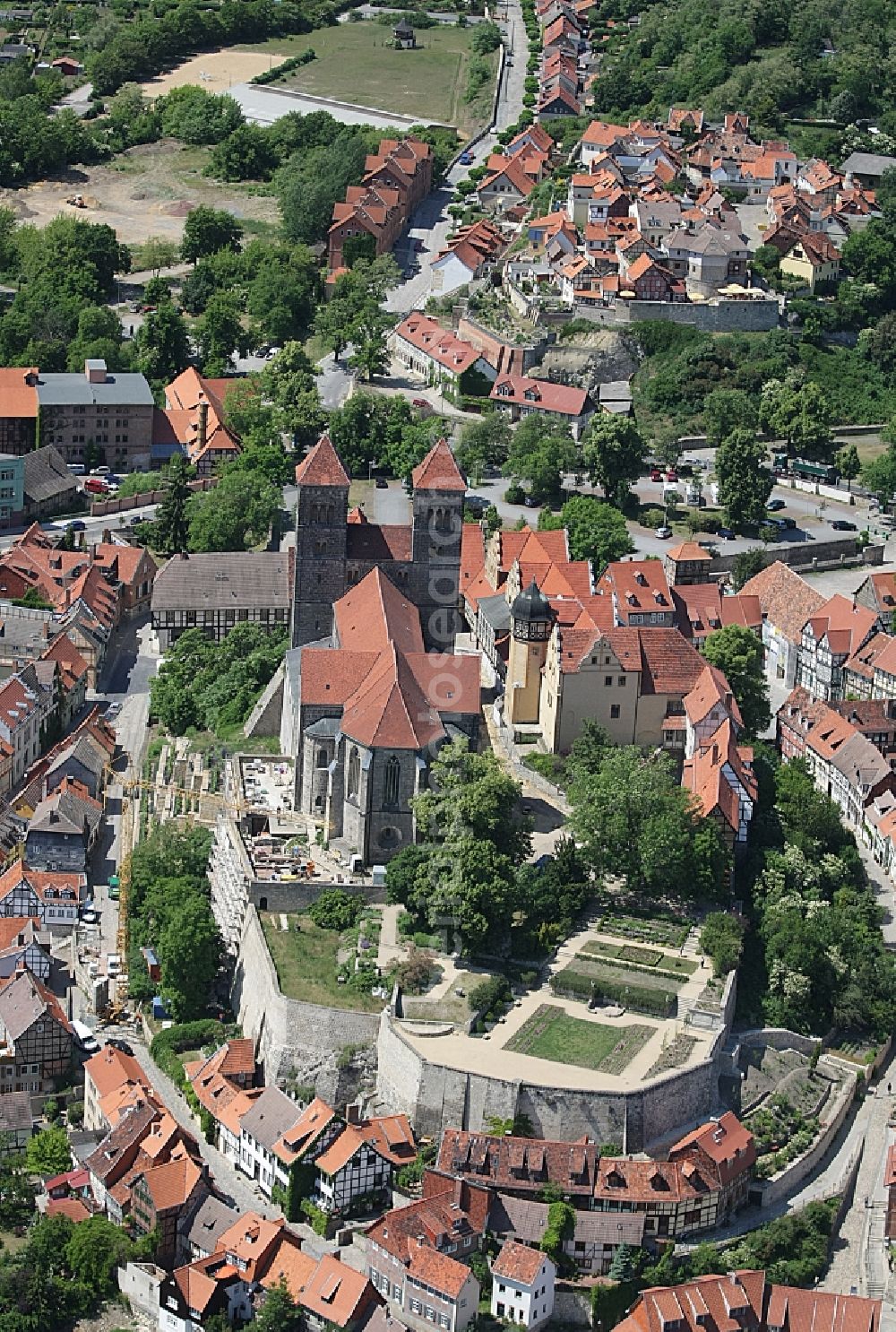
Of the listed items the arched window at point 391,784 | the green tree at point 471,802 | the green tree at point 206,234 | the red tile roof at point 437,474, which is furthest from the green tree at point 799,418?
the arched window at point 391,784

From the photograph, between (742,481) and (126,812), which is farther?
(742,481)

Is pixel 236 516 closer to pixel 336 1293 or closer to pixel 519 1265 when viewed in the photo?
pixel 336 1293

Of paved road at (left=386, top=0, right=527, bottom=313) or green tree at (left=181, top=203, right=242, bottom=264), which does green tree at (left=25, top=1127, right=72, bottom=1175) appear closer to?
paved road at (left=386, top=0, right=527, bottom=313)

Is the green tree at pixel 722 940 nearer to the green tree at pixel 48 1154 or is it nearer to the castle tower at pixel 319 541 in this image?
the castle tower at pixel 319 541

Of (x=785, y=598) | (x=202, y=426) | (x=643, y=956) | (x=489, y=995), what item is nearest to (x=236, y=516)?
(x=202, y=426)

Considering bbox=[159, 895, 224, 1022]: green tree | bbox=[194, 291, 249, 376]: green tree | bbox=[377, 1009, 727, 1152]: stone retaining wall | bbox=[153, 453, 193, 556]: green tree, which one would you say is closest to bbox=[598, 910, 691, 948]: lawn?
bbox=[377, 1009, 727, 1152]: stone retaining wall

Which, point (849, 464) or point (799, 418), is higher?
point (799, 418)

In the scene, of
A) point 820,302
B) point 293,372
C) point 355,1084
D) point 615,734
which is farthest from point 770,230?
point 355,1084
